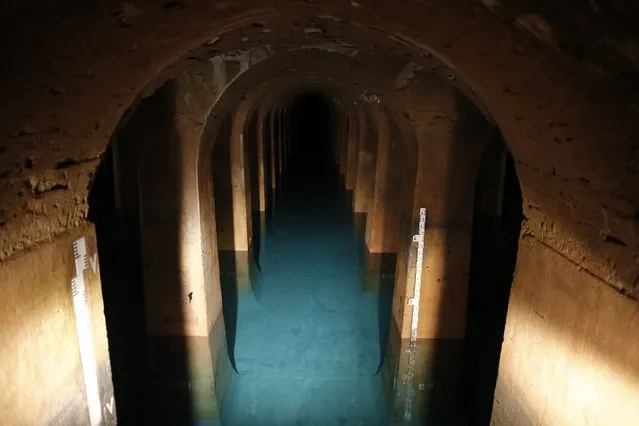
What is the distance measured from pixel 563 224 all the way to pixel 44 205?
237 cm

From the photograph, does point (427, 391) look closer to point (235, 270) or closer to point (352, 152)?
point (235, 270)

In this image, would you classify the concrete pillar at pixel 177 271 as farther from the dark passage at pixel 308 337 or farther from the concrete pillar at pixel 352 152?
the concrete pillar at pixel 352 152

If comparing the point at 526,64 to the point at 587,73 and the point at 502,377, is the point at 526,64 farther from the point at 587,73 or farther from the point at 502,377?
the point at 502,377

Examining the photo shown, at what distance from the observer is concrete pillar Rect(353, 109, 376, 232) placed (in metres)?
11.0

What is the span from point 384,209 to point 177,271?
4292 mm

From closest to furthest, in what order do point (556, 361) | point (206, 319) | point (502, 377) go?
point (556, 361), point (502, 377), point (206, 319)

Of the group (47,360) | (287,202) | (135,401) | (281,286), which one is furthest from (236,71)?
(287,202)

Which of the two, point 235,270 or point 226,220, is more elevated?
point 226,220

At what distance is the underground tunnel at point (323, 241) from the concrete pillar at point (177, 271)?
0.02 metres

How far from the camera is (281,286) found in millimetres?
8594

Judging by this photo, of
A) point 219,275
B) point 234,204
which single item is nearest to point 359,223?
point 234,204

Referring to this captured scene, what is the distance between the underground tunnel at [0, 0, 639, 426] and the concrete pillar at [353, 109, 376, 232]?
119 cm

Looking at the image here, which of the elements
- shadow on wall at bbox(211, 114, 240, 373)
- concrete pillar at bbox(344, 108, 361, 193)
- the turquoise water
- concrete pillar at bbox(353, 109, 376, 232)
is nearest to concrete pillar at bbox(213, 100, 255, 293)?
shadow on wall at bbox(211, 114, 240, 373)

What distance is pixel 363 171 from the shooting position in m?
11.4
